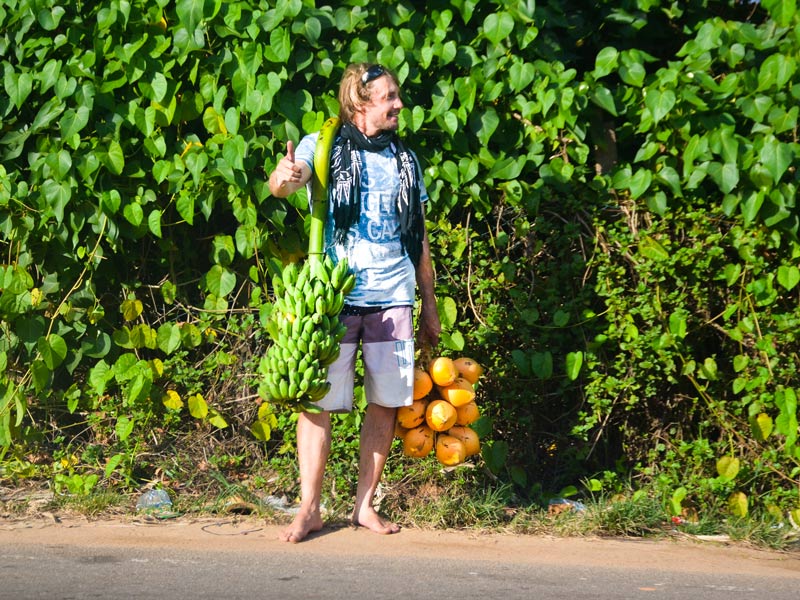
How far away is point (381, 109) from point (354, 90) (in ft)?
0.50

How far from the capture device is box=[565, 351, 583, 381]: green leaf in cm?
500

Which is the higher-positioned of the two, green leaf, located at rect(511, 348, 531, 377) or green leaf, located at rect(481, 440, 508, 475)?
green leaf, located at rect(511, 348, 531, 377)

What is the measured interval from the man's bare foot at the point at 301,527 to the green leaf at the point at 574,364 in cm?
142

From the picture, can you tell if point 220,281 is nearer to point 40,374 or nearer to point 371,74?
point 40,374

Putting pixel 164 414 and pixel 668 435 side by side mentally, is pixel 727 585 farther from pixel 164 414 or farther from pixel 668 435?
pixel 164 414

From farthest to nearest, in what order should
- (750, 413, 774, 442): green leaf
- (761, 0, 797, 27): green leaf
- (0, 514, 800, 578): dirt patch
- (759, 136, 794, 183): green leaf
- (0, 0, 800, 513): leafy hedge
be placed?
(750, 413, 774, 442): green leaf, (0, 0, 800, 513): leafy hedge, (761, 0, 797, 27): green leaf, (759, 136, 794, 183): green leaf, (0, 514, 800, 578): dirt patch

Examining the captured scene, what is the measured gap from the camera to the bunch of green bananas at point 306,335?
414 cm

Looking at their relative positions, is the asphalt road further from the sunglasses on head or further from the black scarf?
the sunglasses on head

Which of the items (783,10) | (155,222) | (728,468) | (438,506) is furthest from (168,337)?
(783,10)

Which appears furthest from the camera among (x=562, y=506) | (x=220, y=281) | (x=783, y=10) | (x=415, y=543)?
(x=220, y=281)

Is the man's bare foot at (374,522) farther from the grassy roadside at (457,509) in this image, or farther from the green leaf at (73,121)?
the green leaf at (73,121)

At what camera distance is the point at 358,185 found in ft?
14.5

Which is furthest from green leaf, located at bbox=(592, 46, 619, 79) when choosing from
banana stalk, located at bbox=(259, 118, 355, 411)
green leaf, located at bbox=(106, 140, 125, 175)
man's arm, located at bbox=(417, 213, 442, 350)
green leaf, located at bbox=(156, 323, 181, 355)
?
green leaf, located at bbox=(156, 323, 181, 355)

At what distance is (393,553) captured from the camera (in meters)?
4.35
